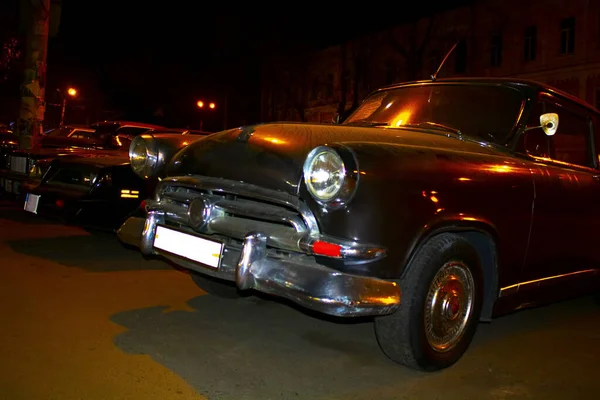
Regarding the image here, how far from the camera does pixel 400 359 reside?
3.34 m

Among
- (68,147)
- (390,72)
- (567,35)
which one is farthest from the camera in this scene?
(390,72)

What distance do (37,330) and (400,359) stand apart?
2.41 metres

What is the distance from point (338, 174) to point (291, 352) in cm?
136

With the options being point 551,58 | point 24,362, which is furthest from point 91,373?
point 551,58

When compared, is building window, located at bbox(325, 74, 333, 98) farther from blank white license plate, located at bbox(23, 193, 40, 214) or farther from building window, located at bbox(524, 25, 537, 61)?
blank white license plate, located at bbox(23, 193, 40, 214)

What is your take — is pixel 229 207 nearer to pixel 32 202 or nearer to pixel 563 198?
A: pixel 563 198

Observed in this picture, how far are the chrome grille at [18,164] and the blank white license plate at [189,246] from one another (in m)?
4.74

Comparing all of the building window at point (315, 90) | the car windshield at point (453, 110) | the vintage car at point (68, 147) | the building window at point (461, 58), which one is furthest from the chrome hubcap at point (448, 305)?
the building window at point (315, 90)

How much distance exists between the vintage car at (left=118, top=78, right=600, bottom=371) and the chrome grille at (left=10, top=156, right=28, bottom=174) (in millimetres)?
3927

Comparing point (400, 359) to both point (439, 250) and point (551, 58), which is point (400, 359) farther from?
point (551, 58)

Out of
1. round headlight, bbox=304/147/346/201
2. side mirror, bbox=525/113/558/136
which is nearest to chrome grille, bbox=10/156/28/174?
round headlight, bbox=304/147/346/201

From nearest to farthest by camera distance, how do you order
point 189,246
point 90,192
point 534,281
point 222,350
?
point 189,246, point 222,350, point 534,281, point 90,192

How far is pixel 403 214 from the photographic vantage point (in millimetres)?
3023

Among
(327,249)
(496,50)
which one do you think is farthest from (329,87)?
(327,249)
